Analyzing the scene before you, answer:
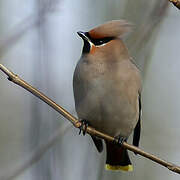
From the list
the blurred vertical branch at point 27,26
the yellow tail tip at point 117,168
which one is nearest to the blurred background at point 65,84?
the blurred vertical branch at point 27,26

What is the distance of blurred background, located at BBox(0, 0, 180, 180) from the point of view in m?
3.43

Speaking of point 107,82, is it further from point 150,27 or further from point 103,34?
point 150,27

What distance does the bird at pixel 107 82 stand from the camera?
397cm

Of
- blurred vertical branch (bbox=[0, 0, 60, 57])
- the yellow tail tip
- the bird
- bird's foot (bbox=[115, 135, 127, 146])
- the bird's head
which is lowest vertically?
the yellow tail tip

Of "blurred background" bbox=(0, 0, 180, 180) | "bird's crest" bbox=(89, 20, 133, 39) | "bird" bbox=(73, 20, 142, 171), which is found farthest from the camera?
"bird" bbox=(73, 20, 142, 171)

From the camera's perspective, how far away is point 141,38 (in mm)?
3535

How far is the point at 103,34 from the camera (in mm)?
3920

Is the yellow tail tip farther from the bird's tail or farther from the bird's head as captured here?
the bird's head

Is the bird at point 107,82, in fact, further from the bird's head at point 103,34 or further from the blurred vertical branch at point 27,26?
the blurred vertical branch at point 27,26

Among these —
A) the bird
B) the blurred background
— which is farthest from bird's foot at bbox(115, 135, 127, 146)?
the blurred background

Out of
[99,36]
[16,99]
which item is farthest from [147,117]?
[99,36]

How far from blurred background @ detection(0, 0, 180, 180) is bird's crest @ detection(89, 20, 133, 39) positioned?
87 mm

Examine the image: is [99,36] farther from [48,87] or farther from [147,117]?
[147,117]

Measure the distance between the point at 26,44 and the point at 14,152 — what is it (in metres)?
1.00
